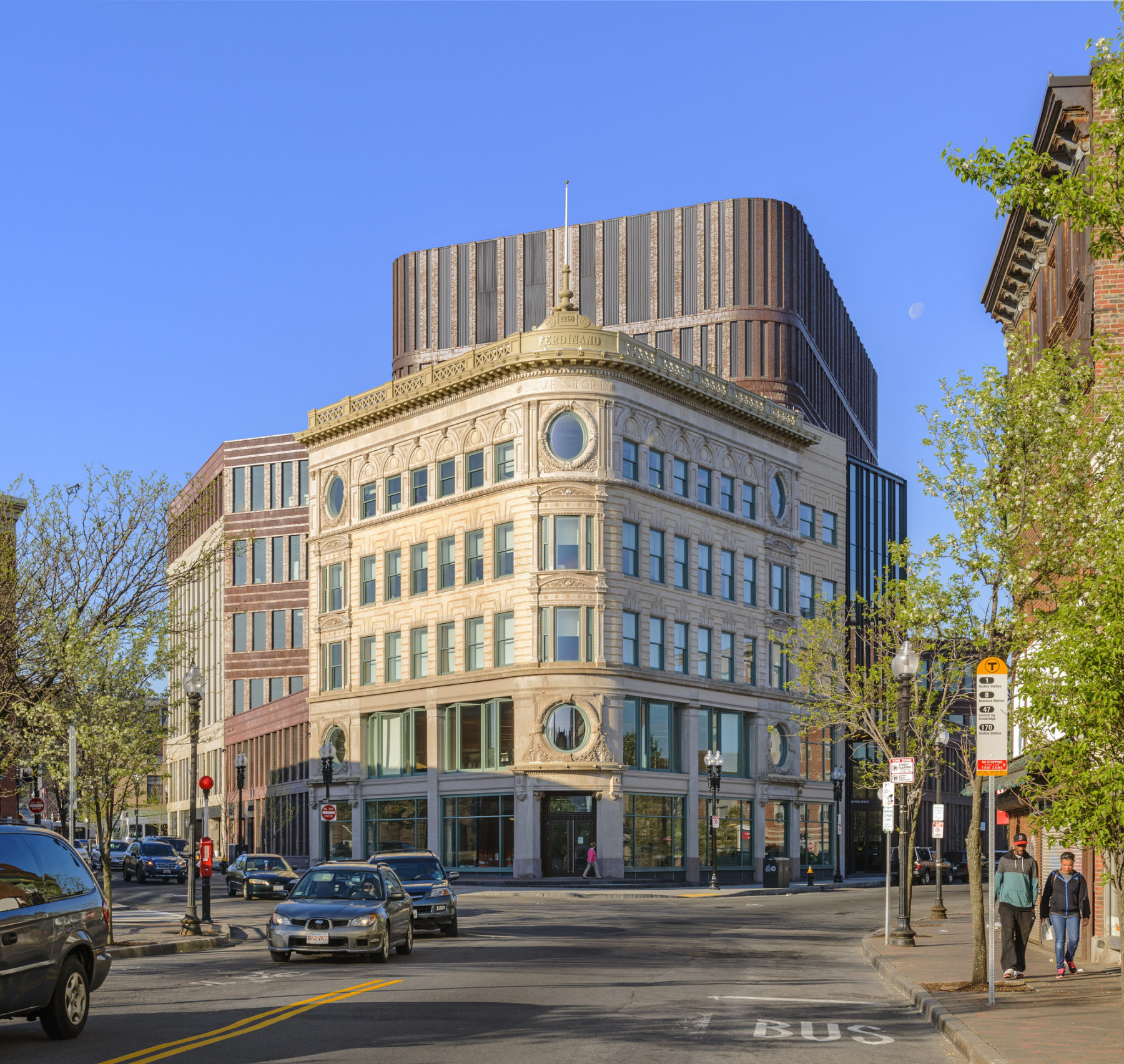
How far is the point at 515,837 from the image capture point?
59125mm

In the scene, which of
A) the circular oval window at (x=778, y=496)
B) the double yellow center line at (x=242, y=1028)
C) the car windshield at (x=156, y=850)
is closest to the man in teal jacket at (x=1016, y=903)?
the double yellow center line at (x=242, y=1028)

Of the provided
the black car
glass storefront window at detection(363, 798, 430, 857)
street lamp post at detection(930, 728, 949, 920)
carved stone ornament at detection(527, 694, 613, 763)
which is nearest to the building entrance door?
carved stone ornament at detection(527, 694, 613, 763)

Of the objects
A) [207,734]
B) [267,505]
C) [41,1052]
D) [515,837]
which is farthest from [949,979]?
[207,734]

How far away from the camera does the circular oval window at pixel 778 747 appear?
227ft

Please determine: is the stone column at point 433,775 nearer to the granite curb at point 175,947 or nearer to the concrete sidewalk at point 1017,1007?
the granite curb at point 175,947

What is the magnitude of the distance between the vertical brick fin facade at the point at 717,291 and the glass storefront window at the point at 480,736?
123 ft

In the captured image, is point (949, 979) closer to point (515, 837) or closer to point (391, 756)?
point (515, 837)

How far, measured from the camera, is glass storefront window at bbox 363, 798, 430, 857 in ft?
213

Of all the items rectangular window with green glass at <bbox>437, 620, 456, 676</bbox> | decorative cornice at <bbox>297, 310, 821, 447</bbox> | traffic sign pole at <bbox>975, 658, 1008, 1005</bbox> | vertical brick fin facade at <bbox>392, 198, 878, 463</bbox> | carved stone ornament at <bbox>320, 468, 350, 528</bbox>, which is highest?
vertical brick fin facade at <bbox>392, 198, 878, 463</bbox>

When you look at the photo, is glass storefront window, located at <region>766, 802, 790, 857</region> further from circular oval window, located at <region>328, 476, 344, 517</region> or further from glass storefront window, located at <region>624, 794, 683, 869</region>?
circular oval window, located at <region>328, 476, 344, 517</region>

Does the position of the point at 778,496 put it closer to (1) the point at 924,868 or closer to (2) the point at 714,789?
(2) the point at 714,789

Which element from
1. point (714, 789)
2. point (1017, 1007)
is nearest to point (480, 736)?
point (714, 789)

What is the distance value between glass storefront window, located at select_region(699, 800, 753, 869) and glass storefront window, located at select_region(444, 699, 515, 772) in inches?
366

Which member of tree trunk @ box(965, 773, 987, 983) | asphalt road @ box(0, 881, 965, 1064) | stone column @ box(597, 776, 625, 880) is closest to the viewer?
asphalt road @ box(0, 881, 965, 1064)
